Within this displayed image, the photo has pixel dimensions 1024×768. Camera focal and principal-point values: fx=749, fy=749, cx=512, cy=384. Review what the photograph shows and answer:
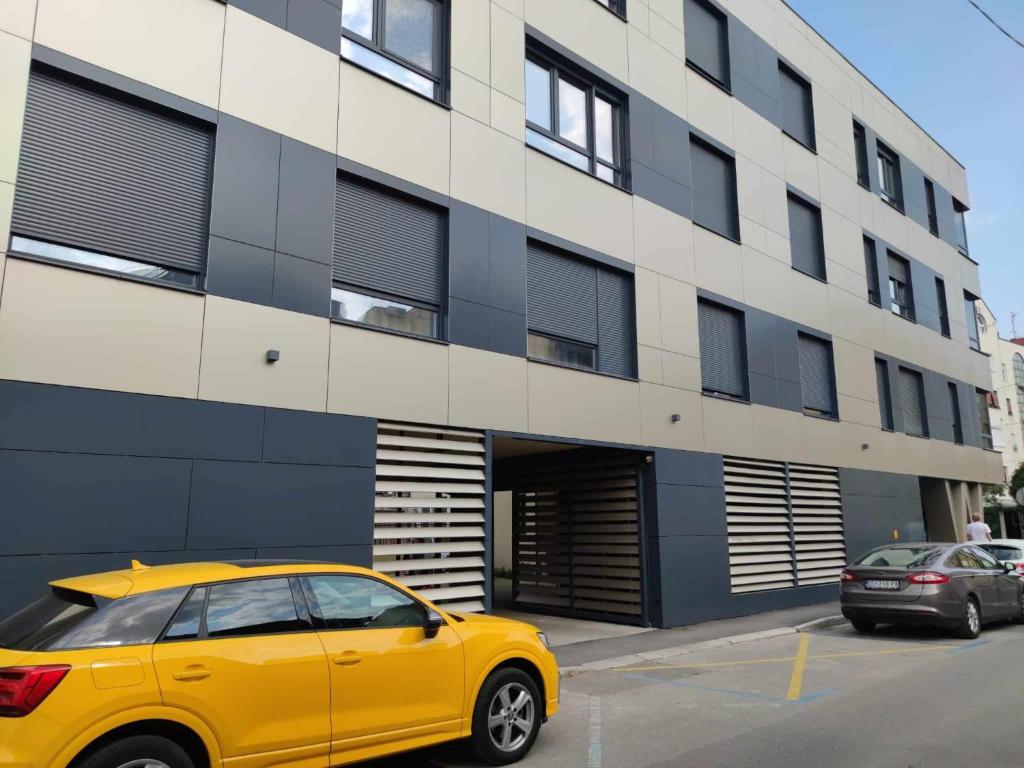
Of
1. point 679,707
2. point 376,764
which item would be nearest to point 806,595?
point 679,707

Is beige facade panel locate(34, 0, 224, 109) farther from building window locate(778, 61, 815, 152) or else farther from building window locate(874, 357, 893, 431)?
building window locate(874, 357, 893, 431)

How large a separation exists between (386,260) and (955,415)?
21.9m

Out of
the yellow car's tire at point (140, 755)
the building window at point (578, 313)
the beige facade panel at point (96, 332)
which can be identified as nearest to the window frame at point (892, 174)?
the building window at point (578, 313)

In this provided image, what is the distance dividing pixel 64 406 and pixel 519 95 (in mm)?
7919

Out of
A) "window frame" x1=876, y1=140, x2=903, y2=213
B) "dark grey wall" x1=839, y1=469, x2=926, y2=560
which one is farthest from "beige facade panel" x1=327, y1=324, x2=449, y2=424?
"window frame" x1=876, y1=140, x2=903, y2=213

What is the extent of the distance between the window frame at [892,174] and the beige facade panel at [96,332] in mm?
21263

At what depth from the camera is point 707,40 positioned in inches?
637

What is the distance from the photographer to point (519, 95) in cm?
1163

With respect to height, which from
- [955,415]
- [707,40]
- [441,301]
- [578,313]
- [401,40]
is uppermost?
[707,40]

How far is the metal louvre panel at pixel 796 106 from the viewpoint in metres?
18.4

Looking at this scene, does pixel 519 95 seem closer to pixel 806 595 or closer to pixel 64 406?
pixel 64 406

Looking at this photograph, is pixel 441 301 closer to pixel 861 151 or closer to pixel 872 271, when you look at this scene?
pixel 872 271

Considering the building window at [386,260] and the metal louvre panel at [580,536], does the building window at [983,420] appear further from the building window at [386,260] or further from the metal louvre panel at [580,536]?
the building window at [386,260]

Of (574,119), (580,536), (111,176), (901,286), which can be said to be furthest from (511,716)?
(901,286)
